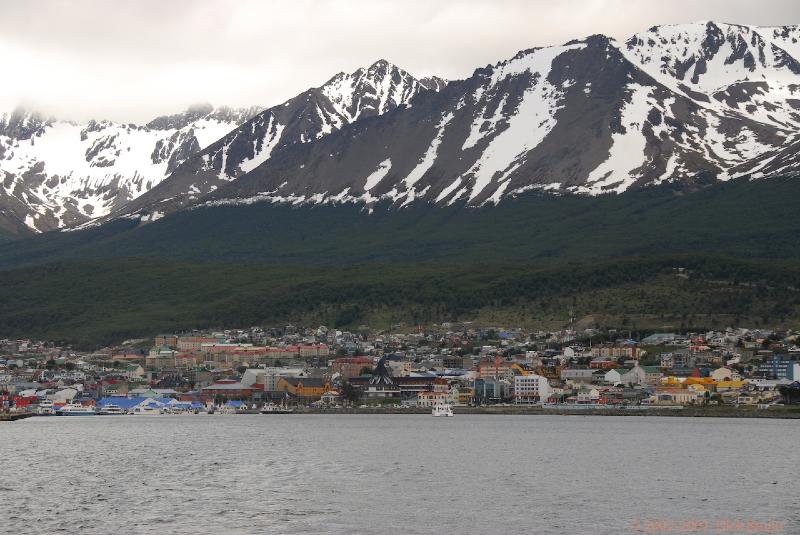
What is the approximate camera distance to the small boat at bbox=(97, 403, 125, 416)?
180 m

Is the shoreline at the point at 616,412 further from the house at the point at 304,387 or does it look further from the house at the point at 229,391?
the house at the point at 229,391

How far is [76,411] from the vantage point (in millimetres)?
179875

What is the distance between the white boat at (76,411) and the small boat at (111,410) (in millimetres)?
1082

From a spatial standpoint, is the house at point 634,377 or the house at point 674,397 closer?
the house at point 674,397

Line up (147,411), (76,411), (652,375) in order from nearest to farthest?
1. (652,375)
2. (76,411)
3. (147,411)

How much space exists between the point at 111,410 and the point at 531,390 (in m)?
49.0

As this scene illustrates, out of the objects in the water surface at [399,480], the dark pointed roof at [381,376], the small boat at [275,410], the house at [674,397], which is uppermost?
the dark pointed roof at [381,376]

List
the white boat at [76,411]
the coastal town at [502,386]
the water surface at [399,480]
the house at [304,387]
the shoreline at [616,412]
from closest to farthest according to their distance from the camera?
1. the water surface at [399,480]
2. the shoreline at [616,412]
3. the coastal town at [502,386]
4. the white boat at [76,411]
5. the house at [304,387]

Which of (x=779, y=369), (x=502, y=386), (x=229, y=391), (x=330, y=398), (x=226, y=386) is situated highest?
(x=779, y=369)

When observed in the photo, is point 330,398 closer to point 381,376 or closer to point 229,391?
point 381,376

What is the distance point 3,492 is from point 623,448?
45.5m

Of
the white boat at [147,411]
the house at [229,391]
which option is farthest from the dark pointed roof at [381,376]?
the white boat at [147,411]

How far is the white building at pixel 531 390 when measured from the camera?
176 meters

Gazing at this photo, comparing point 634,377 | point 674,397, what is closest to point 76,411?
point 634,377
